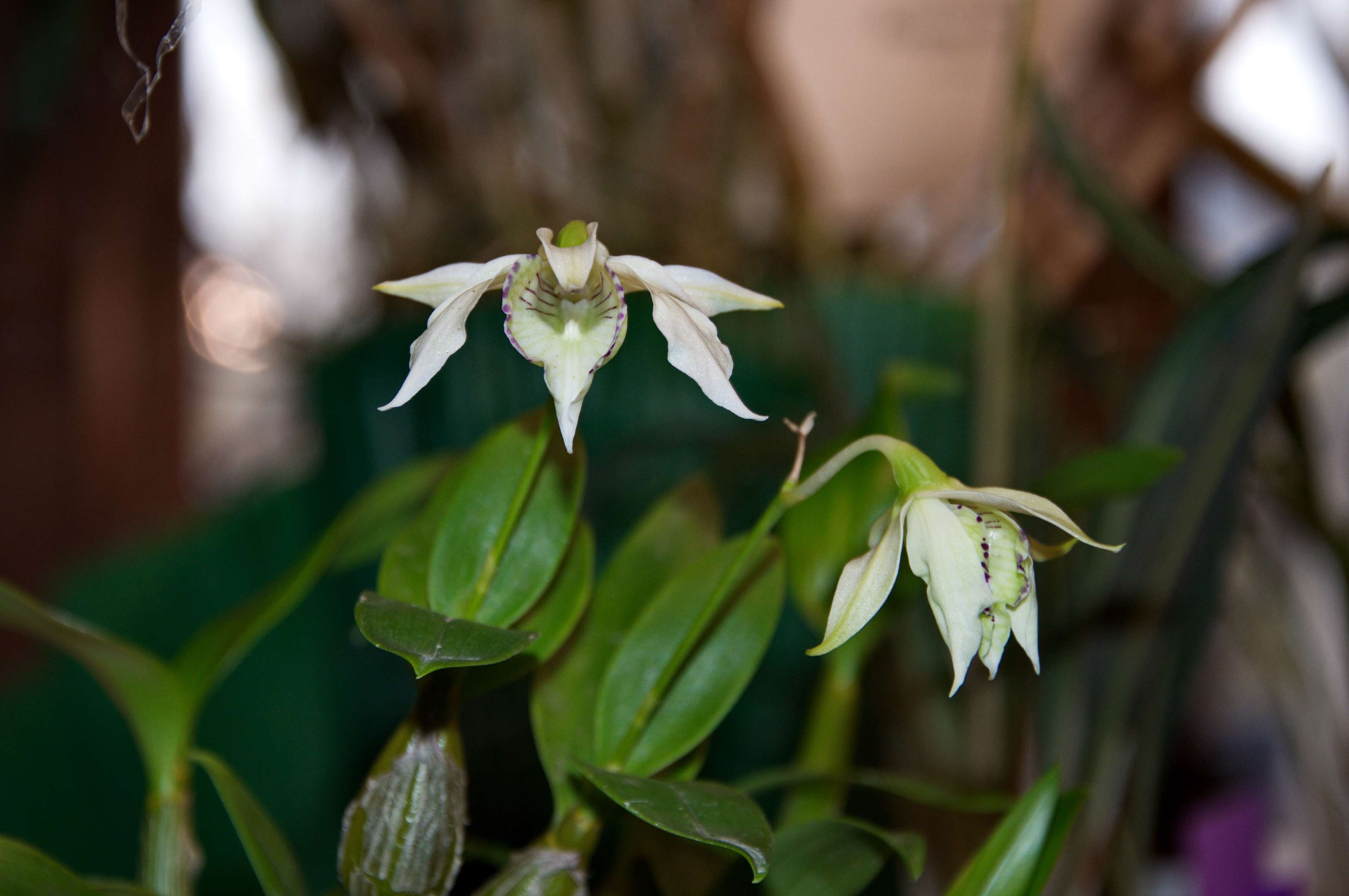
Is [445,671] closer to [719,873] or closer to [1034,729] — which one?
[719,873]

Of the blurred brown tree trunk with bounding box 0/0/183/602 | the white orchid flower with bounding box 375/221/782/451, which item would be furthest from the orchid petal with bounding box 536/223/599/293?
the blurred brown tree trunk with bounding box 0/0/183/602

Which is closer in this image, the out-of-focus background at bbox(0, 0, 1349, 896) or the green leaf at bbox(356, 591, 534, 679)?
the green leaf at bbox(356, 591, 534, 679)

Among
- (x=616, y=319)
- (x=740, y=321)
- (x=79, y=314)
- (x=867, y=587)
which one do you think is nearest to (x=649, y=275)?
(x=616, y=319)

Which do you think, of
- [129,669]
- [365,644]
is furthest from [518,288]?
[365,644]

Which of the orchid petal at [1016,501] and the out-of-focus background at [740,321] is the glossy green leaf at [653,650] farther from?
the out-of-focus background at [740,321]

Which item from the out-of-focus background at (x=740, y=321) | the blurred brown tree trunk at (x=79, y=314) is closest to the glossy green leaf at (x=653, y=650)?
Answer: the out-of-focus background at (x=740, y=321)

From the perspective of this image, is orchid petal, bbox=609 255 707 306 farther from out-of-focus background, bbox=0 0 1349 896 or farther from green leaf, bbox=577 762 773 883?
out-of-focus background, bbox=0 0 1349 896
